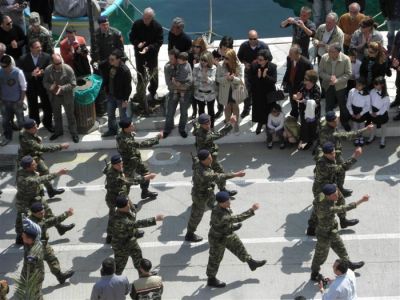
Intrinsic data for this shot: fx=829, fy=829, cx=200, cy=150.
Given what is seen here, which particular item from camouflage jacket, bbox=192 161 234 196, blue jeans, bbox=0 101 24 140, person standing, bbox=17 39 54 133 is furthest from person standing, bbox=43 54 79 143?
camouflage jacket, bbox=192 161 234 196

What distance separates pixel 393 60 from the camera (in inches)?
579

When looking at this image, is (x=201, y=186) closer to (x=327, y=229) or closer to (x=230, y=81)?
(x=327, y=229)

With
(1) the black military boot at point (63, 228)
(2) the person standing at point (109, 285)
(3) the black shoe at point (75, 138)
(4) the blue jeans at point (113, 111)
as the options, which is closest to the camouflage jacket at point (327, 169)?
(2) the person standing at point (109, 285)

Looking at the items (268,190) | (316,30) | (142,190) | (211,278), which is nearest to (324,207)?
(211,278)

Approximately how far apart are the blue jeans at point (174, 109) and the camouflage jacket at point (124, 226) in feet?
13.1

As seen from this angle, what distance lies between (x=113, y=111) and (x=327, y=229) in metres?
5.43

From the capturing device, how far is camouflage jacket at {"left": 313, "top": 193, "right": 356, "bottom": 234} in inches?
437

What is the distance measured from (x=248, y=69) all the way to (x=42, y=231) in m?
5.44

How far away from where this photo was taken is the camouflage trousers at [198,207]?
40.2 ft

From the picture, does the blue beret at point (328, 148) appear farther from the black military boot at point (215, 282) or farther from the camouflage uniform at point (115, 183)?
the camouflage uniform at point (115, 183)

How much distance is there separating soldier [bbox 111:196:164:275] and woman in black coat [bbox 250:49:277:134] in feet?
14.0

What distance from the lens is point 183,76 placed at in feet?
48.0

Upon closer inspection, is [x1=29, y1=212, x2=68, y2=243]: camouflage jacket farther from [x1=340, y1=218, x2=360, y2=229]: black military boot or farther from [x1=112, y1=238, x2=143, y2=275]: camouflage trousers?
[x1=340, y1=218, x2=360, y2=229]: black military boot

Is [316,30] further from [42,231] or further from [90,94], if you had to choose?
[42,231]
